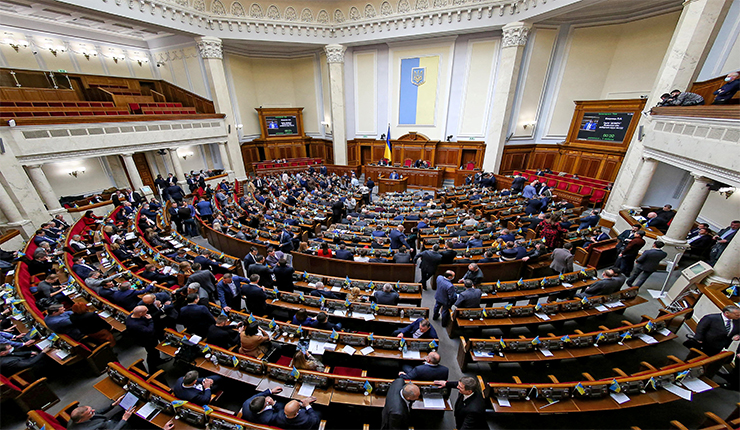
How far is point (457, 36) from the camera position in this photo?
14.9 metres

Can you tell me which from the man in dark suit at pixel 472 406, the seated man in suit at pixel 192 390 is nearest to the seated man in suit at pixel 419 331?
the man in dark suit at pixel 472 406

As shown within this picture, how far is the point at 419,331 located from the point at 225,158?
A: 53.7 feet

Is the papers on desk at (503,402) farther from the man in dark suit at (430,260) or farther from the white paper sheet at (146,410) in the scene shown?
A: the white paper sheet at (146,410)

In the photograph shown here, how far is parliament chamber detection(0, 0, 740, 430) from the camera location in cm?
359

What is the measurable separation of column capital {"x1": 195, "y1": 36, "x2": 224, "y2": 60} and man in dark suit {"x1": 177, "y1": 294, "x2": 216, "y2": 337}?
15.2m

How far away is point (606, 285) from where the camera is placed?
189 inches

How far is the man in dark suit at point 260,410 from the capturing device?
9.07 feet

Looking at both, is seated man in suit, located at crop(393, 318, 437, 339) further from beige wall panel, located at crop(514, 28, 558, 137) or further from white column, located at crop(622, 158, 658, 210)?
beige wall panel, located at crop(514, 28, 558, 137)

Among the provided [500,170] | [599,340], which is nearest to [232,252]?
[599,340]

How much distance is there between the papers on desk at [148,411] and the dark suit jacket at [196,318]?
105 centimetres

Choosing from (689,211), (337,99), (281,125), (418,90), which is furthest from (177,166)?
(689,211)

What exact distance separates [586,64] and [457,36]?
6659mm

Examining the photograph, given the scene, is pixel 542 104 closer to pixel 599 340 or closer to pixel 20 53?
pixel 599 340

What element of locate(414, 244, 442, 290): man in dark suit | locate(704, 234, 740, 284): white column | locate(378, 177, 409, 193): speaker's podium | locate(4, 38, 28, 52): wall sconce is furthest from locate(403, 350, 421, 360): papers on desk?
locate(4, 38, 28, 52): wall sconce
